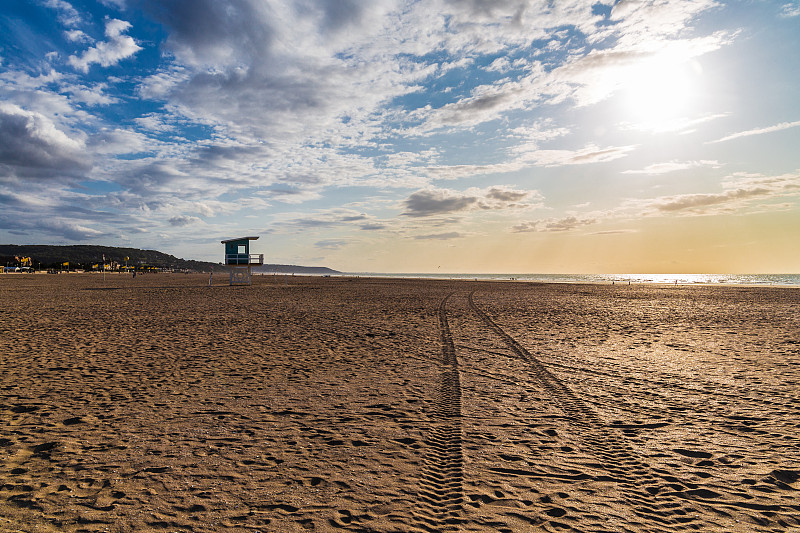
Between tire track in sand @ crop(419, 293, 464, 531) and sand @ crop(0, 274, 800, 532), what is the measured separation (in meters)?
0.03

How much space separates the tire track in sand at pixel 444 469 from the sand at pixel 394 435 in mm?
26

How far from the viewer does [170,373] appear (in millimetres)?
8672

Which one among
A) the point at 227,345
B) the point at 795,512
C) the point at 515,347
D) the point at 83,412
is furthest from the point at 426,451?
the point at 227,345

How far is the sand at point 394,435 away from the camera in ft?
12.7

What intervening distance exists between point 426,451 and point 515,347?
7.31 metres

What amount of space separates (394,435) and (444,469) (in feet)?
3.70

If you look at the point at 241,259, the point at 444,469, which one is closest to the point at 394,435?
the point at 444,469

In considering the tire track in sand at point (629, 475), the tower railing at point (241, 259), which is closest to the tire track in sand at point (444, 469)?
the tire track in sand at point (629, 475)

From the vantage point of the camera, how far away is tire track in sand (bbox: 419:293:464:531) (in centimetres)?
376

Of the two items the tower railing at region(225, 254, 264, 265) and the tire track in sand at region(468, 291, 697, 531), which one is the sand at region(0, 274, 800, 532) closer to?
the tire track in sand at region(468, 291, 697, 531)

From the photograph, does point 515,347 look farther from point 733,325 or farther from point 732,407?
point 733,325

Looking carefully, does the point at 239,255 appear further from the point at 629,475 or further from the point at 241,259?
the point at 629,475

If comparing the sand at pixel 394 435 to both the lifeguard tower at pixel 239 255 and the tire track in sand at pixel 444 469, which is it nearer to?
the tire track in sand at pixel 444 469

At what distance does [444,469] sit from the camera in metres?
4.68
